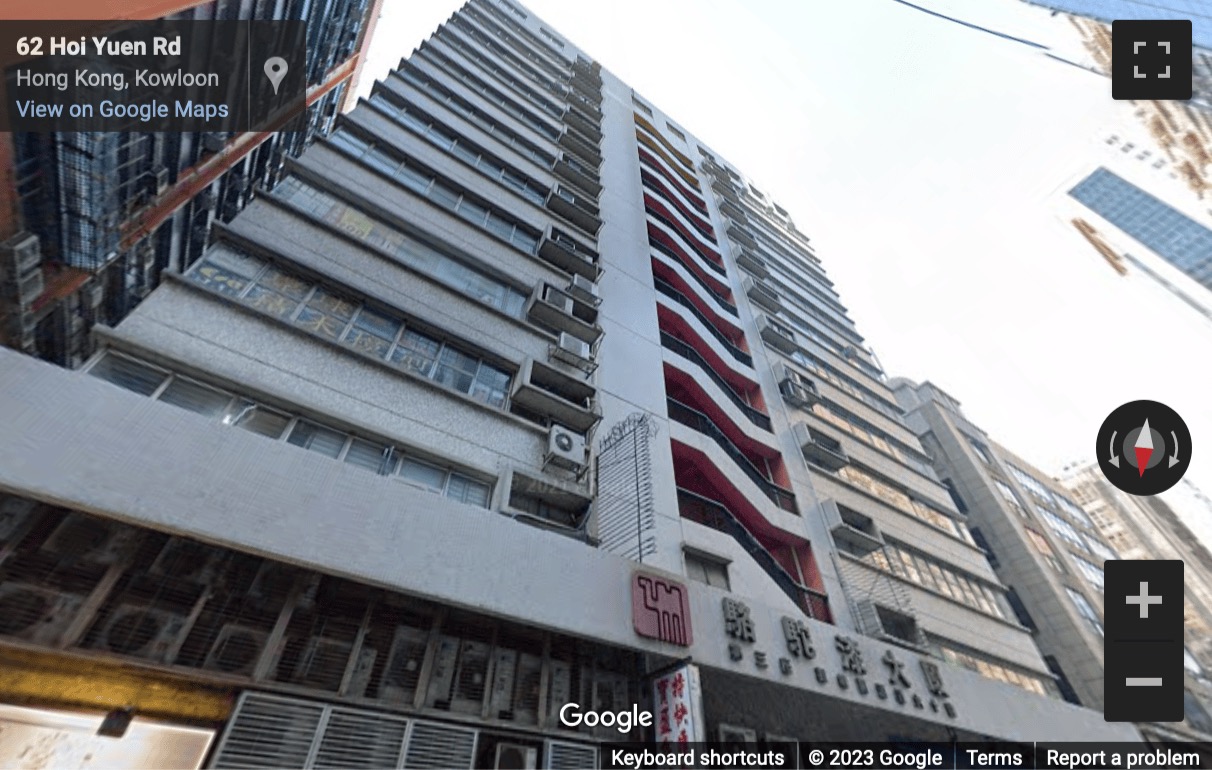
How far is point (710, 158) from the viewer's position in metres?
39.0

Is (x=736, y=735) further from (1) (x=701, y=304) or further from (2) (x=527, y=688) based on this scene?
(1) (x=701, y=304)

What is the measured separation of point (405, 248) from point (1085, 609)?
1435 inches

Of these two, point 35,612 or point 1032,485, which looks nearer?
point 35,612

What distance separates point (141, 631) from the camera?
5398 mm

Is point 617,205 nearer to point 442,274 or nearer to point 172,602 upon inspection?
point 442,274

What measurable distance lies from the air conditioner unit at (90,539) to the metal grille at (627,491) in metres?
7.11

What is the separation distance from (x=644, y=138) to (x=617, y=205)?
12.3 m

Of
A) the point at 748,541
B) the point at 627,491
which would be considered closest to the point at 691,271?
the point at 748,541

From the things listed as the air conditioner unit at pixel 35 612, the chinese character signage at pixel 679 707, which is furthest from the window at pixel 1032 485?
the air conditioner unit at pixel 35 612

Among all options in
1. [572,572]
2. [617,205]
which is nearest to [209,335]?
[572,572]

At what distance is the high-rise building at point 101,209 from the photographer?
9668 millimetres

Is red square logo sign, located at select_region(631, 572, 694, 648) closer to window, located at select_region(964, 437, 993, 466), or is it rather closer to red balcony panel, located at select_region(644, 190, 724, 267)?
red balcony panel, located at select_region(644, 190, 724, 267)

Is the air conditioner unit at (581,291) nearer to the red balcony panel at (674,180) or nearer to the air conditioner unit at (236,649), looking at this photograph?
the air conditioner unit at (236,649)

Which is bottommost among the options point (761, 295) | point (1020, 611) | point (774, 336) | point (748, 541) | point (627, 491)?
point (627, 491)
